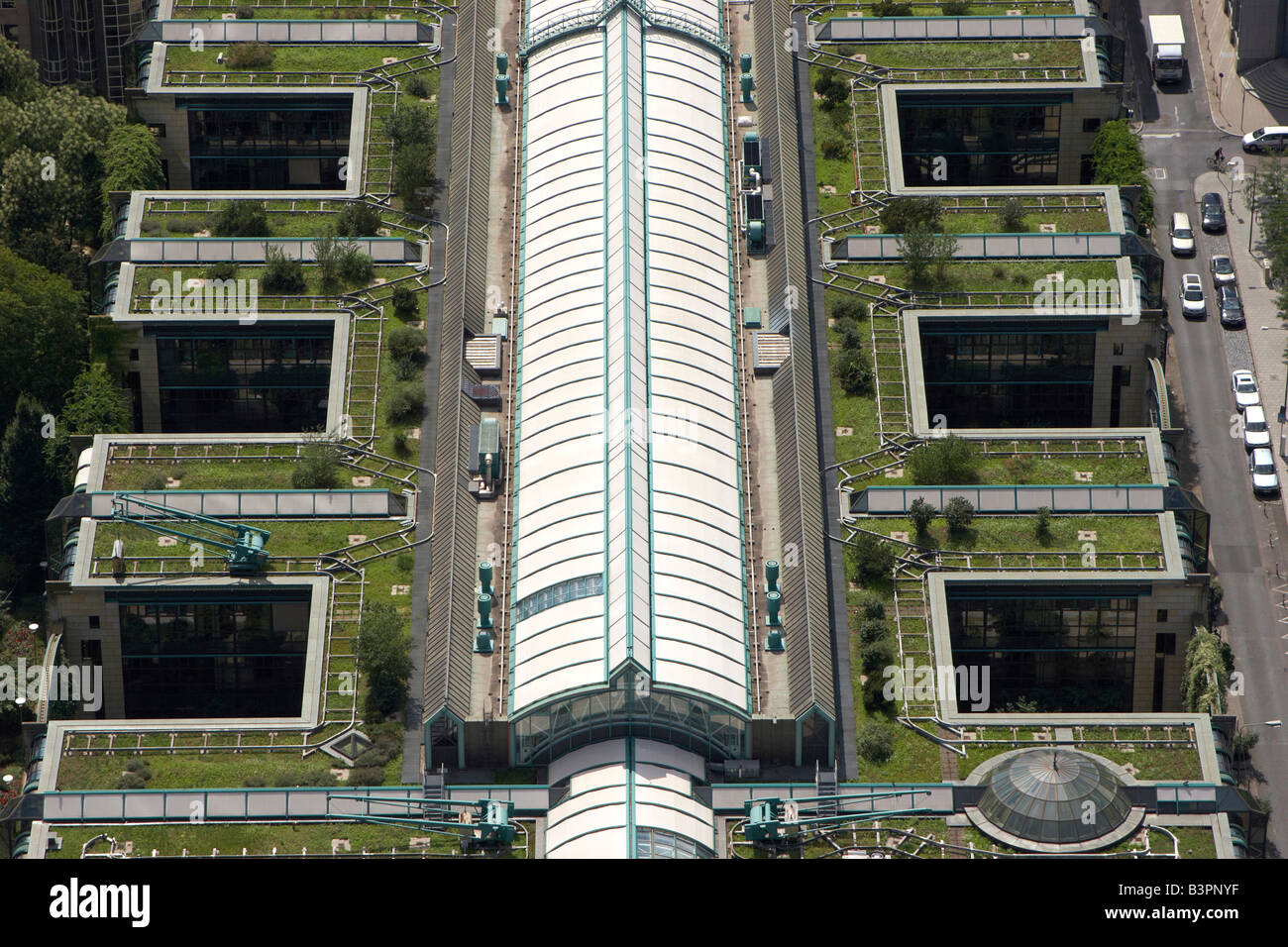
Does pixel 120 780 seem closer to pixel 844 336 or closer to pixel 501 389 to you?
pixel 501 389

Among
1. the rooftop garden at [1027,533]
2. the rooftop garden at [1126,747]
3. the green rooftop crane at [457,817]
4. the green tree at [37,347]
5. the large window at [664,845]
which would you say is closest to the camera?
the large window at [664,845]

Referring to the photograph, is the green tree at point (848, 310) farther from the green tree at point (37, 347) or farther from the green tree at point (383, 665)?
the green tree at point (37, 347)

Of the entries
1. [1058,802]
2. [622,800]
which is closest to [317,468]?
[622,800]

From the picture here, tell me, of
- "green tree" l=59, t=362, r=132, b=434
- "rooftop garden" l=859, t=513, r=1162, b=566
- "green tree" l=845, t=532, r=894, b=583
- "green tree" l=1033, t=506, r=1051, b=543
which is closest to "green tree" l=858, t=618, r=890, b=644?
"green tree" l=845, t=532, r=894, b=583

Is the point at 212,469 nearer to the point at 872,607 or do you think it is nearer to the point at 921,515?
the point at 872,607

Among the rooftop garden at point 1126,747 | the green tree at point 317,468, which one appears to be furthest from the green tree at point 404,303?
the rooftop garden at point 1126,747

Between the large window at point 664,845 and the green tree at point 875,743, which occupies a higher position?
the green tree at point 875,743

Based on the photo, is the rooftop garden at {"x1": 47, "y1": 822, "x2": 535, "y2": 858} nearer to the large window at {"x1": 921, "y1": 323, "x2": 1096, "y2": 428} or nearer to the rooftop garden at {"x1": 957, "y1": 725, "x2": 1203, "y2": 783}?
the rooftop garden at {"x1": 957, "y1": 725, "x2": 1203, "y2": 783}
